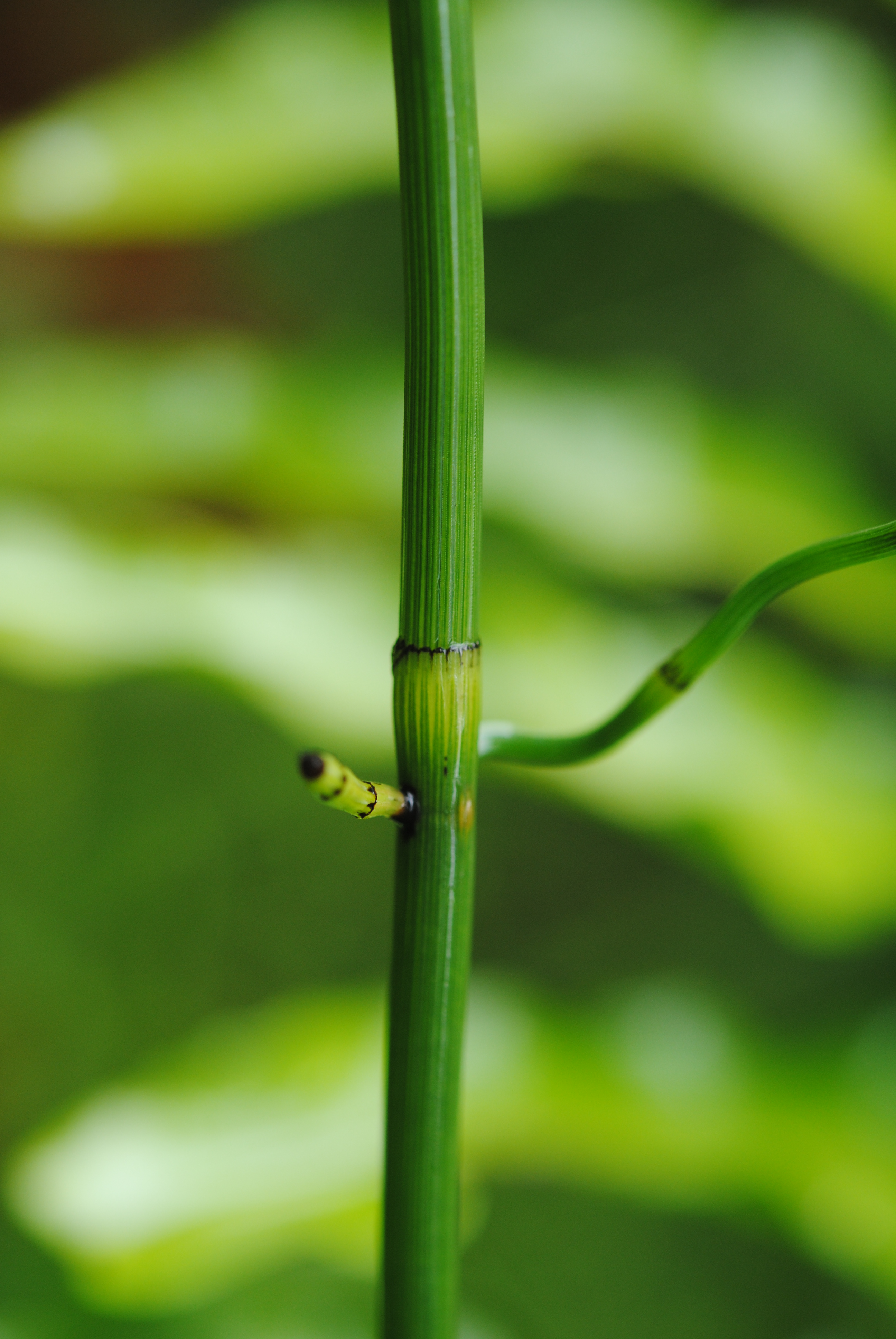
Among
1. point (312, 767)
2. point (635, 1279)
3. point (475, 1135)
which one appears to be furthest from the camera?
point (635, 1279)

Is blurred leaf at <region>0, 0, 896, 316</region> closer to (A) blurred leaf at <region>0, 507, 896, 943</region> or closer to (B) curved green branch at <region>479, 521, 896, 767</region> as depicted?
(A) blurred leaf at <region>0, 507, 896, 943</region>

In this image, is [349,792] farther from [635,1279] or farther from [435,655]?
[635,1279]

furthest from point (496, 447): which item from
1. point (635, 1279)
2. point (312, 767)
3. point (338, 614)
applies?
point (635, 1279)

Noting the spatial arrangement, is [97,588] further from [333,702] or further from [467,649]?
[467,649]

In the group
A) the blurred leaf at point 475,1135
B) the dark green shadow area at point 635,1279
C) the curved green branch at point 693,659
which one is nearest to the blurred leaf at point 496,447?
the blurred leaf at point 475,1135

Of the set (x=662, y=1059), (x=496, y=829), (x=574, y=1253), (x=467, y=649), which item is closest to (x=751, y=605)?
(x=467, y=649)

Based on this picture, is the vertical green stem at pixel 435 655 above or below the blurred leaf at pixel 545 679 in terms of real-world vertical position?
below

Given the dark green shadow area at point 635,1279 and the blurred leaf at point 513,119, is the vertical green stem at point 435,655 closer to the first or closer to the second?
the blurred leaf at point 513,119
